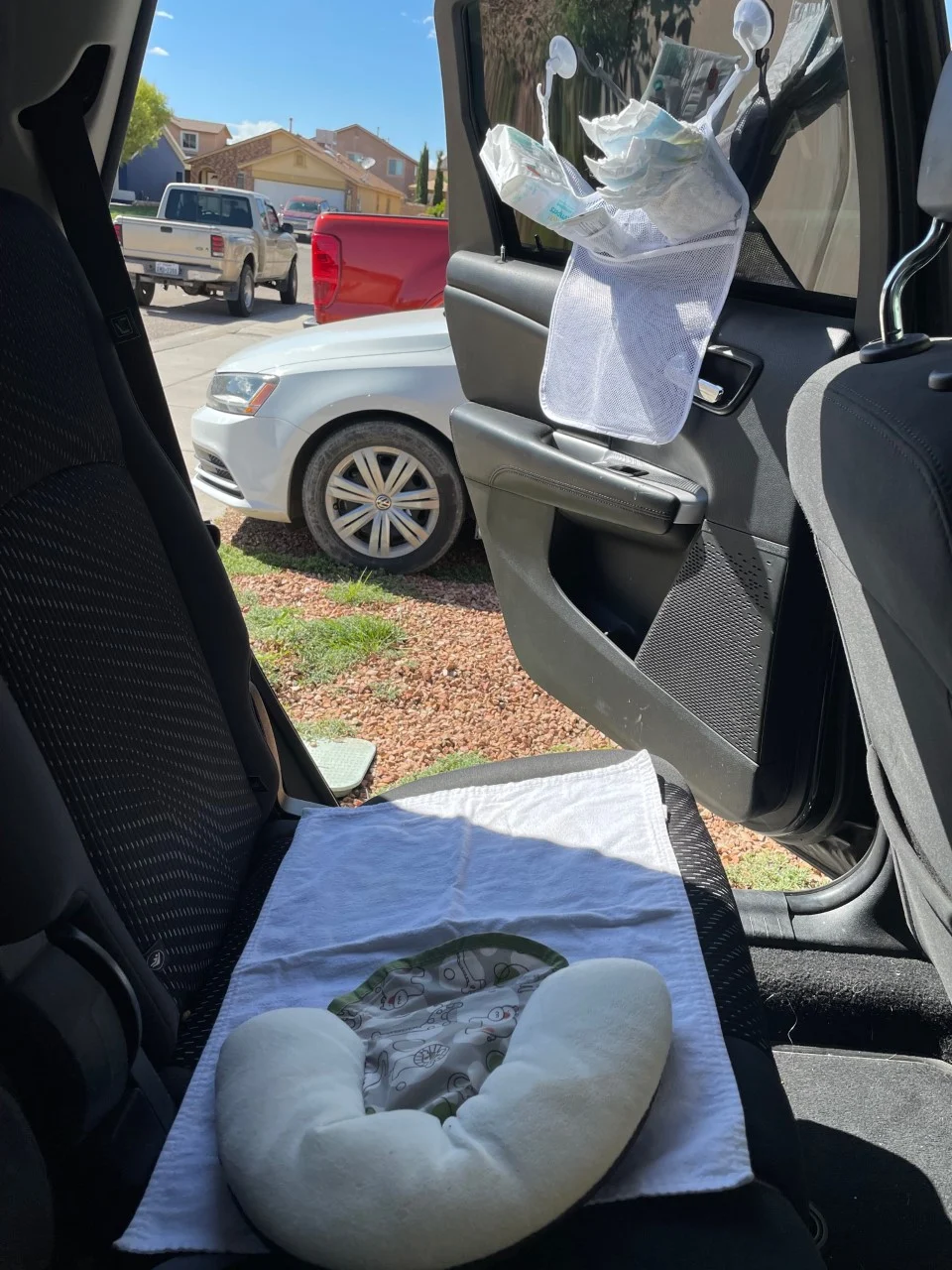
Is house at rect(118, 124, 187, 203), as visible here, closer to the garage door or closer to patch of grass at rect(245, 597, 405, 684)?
the garage door

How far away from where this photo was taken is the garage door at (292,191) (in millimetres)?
51156

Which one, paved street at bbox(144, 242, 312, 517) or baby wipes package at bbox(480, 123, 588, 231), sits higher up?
baby wipes package at bbox(480, 123, 588, 231)

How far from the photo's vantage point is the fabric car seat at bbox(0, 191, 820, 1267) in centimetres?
94

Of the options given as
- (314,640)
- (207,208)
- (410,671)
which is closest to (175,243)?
(207,208)

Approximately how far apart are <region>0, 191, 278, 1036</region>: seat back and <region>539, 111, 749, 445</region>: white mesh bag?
2.55 feet

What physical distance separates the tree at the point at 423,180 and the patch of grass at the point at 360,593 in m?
24.4

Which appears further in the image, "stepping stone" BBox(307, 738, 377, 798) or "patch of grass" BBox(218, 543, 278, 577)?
"patch of grass" BBox(218, 543, 278, 577)

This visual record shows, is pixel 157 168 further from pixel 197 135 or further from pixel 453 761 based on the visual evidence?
pixel 453 761

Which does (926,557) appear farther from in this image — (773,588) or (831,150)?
(831,150)

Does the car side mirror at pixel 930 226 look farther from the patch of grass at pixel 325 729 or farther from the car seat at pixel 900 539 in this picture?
the patch of grass at pixel 325 729

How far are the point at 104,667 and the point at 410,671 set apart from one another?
2.45m

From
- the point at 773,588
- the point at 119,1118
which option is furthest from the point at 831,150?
the point at 119,1118

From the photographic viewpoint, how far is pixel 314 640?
3842 mm

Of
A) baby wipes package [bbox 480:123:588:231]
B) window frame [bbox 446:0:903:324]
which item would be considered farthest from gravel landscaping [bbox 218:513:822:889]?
baby wipes package [bbox 480:123:588:231]
